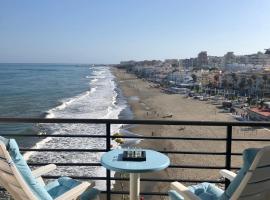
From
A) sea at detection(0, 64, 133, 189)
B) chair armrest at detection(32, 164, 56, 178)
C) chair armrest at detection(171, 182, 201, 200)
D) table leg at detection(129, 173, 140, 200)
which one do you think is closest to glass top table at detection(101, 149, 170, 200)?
table leg at detection(129, 173, 140, 200)

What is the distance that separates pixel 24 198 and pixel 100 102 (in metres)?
34.6

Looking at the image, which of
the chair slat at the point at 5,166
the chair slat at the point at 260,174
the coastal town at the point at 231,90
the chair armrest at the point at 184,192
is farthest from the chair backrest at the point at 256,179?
the coastal town at the point at 231,90

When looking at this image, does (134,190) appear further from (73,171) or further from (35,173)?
(73,171)

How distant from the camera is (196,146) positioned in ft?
63.4

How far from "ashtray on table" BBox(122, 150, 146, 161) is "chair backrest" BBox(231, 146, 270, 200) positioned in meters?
0.93

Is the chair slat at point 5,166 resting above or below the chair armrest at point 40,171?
above

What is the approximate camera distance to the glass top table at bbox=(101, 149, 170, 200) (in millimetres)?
2766

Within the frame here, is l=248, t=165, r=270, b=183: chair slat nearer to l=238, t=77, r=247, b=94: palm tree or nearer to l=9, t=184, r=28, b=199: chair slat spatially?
l=9, t=184, r=28, b=199: chair slat

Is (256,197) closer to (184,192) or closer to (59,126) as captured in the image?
(184,192)

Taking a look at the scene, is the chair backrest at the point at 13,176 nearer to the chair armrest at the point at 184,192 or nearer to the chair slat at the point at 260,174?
the chair armrest at the point at 184,192

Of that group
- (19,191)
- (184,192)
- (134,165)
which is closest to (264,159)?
(184,192)

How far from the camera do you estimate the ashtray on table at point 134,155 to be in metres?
2.98

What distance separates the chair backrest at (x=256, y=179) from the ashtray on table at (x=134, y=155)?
Result: 3.05ft

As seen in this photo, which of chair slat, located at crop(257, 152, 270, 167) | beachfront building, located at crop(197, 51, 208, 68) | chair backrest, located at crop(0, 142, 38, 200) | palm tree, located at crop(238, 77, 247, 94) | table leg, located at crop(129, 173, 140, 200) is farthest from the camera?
beachfront building, located at crop(197, 51, 208, 68)
